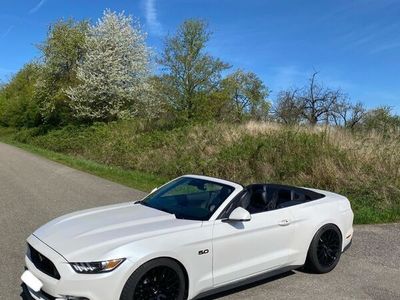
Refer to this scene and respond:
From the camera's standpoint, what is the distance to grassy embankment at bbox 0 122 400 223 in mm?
10977

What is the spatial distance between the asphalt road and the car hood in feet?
3.08

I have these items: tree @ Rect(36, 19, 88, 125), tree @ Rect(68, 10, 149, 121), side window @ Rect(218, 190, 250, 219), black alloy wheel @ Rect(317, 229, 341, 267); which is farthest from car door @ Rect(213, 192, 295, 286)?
tree @ Rect(36, 19, 88, 125)

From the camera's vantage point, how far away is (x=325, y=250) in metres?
6.00

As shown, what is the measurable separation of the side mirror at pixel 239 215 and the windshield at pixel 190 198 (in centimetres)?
25

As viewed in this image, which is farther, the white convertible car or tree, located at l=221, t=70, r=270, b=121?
tree, located at l=221, t=70, r=270, b=121

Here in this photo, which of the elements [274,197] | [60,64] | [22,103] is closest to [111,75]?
[60,64]

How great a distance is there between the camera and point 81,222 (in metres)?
4.84

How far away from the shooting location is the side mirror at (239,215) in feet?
15.6

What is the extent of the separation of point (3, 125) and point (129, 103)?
92.7 ft

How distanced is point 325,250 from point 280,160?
7534 millimetres

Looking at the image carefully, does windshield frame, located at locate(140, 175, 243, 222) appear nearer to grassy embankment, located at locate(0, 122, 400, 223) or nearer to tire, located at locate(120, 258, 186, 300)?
tire, located at locate(120, 258, 186, 300)

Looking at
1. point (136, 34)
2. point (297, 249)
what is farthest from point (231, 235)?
point (136, 34)

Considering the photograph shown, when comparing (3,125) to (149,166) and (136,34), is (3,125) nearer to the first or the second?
(136,34)

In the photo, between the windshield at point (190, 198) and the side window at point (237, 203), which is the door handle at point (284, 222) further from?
the windshield at point (190, 198)
